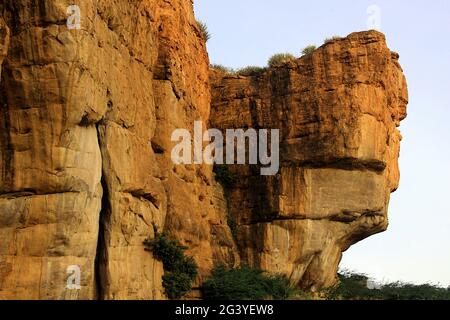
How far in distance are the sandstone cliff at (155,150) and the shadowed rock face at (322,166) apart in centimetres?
6

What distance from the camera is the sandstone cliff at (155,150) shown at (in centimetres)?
1980

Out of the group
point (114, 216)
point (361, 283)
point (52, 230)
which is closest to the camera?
point (52, 230)

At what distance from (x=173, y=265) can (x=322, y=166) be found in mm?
8720

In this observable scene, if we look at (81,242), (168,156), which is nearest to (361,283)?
(168,156)

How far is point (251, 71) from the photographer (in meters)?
33.9

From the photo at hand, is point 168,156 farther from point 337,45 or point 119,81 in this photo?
point 337,45

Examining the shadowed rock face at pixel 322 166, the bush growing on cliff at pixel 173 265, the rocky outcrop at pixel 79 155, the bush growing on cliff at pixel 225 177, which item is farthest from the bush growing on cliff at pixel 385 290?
the rocky outcrop at pixel 79 155

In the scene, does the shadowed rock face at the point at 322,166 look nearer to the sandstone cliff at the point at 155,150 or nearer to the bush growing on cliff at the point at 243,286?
the sandstone cliff at the point at 155,150

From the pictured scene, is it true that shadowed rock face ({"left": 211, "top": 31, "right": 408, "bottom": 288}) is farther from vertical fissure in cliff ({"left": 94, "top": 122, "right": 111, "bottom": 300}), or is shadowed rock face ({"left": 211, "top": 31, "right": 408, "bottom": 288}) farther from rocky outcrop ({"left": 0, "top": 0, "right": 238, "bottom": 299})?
vertical fissure in cliff ({"left": 94, "top": 122, "right": 111, "bottom": 300})

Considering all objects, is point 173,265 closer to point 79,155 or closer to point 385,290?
point 79,155

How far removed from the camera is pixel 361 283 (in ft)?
117

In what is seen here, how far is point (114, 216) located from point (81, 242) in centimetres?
192

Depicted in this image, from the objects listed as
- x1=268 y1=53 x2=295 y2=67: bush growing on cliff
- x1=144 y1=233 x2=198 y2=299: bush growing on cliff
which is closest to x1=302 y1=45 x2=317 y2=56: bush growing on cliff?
x1=268 y1=53 x2=295 y2=67: bush growing on cliff

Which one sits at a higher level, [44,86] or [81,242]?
[44,86]
